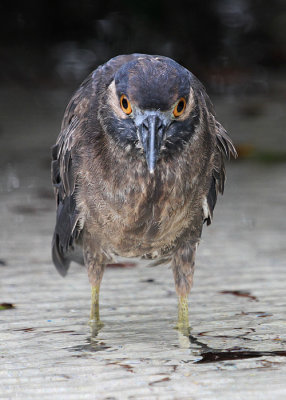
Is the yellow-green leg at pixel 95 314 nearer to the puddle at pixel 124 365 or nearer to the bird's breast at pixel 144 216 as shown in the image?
the bird's breast at pixel 144 216

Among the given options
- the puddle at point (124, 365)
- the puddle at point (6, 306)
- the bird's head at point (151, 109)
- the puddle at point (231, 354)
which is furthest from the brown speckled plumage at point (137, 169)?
the puddle at point (124, 365)

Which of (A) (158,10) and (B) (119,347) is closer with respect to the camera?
(B) (119,347)

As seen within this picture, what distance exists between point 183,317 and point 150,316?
255 millimetres

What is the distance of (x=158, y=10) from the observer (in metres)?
12.2

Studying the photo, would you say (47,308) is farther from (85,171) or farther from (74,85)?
(74,85)

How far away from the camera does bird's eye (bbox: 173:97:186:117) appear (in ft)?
13.0

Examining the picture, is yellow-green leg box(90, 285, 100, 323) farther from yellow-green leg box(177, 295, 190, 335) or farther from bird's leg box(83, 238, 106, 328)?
yellow-green leg box(177, 295, 190, 335)

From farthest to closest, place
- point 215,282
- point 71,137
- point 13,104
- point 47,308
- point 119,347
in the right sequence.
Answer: point 13,104
point 215,282
point 47,308
point 71,137
point 119,347

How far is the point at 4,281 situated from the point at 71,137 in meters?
1.33

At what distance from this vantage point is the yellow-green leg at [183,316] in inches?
181

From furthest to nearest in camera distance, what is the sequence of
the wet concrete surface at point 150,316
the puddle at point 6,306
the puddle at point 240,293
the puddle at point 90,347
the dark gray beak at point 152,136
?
1. the puddle at point 240,293
2. the puddle at point 6,306
3. the puddle at point 90,347
4. the dark gray beak at point 152,136
5. the wet concrete surface at point 150,316

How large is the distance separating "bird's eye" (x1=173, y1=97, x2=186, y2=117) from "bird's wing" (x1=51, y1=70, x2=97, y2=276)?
2.38 feet

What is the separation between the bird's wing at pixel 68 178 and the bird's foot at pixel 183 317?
2.41 feet

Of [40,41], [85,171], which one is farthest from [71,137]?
[40,41]
